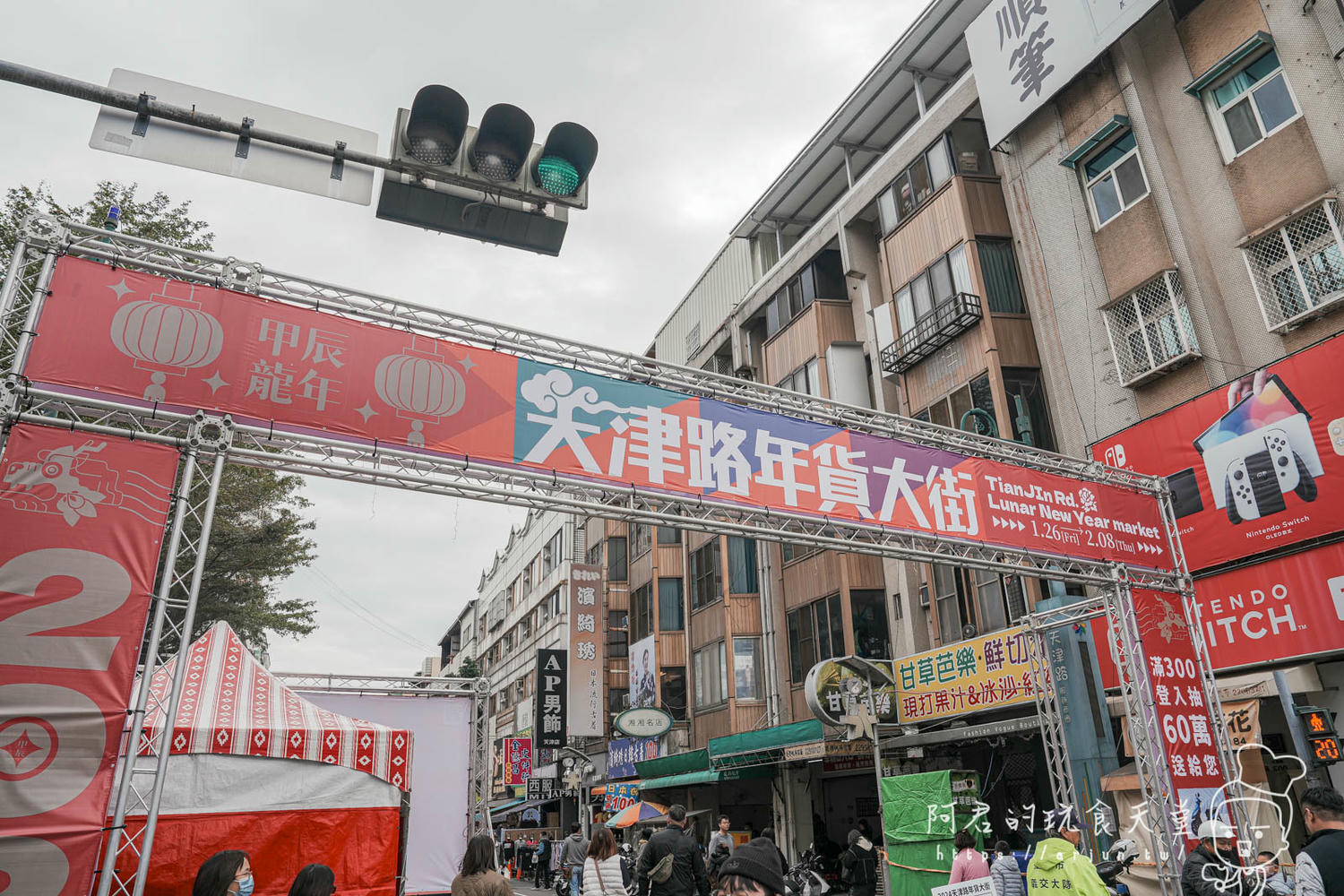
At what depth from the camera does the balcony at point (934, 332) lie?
61.2 feet

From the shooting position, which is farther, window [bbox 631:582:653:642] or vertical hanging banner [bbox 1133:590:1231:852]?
window [bbox 631:582:653:642]

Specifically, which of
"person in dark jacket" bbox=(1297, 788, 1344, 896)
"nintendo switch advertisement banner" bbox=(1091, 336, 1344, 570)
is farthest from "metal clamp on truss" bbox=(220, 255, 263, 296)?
"nintendo switch advertisement banner" bbox=(1091, 336, 1344, 570)

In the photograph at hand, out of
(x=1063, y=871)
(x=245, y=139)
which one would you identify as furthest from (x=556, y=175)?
(x=1063, y=871)

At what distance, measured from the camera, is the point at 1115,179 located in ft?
54.5

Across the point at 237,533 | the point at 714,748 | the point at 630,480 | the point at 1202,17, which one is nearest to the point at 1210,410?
the point at 1202,17

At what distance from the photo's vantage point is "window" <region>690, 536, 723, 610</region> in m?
27.9

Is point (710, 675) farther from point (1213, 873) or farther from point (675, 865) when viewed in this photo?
point (1213, 873)

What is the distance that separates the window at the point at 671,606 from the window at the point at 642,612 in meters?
0.55

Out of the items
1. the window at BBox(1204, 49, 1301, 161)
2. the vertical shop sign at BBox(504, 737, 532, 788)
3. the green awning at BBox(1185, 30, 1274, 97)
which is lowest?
the vertical shop sign at BBox(504, 737, 532, 788)

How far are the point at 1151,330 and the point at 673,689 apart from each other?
68.2ft

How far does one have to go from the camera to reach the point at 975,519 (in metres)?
11.0

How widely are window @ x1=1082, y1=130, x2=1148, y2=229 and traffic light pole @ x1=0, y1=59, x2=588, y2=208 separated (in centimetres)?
1520

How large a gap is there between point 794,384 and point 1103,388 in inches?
383

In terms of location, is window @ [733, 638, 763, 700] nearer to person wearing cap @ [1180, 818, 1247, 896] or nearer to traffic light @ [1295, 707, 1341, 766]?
traffic light @ [1295, 707, 1341, 766]
